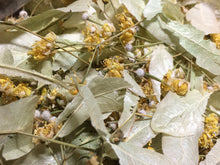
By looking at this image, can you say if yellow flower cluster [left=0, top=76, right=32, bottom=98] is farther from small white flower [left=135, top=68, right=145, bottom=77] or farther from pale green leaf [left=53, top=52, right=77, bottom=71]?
small white flower [left=135, top=68, right=145, bottom=77]

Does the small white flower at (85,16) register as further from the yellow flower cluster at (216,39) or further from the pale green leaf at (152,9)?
the yellow flower cluster at (216,39)

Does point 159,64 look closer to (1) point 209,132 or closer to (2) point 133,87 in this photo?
(2) point 133,87

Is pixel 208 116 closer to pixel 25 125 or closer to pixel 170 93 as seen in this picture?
pixel 170 93

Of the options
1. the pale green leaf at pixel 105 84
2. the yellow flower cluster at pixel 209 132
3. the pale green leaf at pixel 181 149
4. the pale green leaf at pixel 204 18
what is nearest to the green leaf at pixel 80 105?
the pale green leaf at pixel 105 84

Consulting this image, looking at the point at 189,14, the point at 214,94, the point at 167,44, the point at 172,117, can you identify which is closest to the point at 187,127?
the point at 172,117

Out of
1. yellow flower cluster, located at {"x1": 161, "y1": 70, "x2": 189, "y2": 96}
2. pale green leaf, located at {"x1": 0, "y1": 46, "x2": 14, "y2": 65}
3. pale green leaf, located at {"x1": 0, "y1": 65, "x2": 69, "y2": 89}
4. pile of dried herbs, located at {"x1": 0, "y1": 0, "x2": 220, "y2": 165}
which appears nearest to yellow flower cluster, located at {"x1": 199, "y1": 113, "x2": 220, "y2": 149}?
pile of dried herbs, located at {"x1": 0, "y1": 0, "x2": 220, "y2": 165}

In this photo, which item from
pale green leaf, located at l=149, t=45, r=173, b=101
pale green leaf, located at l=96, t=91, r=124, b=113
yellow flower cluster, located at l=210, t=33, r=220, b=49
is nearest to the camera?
pale green leaf, located at l=96, t=91, r=124, b=113
